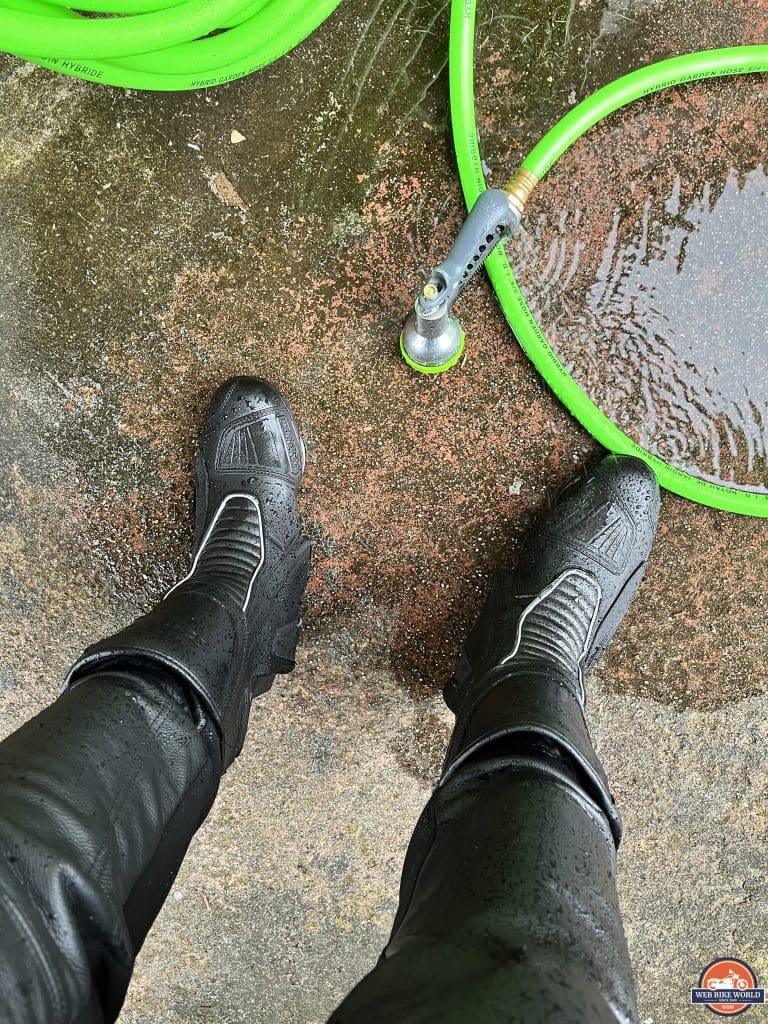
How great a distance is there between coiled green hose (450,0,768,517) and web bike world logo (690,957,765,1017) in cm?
130

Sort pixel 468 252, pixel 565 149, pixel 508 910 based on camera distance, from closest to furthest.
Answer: pixel 508 910 → pixel 468 252 → pixel 565 149

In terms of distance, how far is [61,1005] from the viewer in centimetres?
88

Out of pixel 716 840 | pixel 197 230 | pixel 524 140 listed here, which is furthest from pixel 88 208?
pixel 716 840

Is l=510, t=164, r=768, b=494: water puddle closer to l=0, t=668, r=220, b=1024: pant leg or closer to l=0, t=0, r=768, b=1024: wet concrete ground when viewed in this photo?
l=0, t=0, r=768, b=1024: wet concrete ground

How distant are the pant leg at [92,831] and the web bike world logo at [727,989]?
159cm

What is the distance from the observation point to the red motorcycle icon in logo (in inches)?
75.2

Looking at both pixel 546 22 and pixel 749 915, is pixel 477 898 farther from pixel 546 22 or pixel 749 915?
pixel 546 22

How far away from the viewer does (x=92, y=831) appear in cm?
99

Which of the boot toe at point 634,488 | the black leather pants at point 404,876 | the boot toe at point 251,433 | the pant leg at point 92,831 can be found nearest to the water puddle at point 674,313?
the boot toe at point 634,488

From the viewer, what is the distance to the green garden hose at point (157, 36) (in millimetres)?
1177

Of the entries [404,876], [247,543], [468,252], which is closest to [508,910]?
[404,876]

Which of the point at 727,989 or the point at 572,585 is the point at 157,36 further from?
the point at 727,989

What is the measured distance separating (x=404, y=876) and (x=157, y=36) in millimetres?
1557

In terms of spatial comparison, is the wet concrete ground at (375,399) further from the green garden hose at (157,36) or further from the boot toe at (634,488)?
the green garden hose at (157,36)
